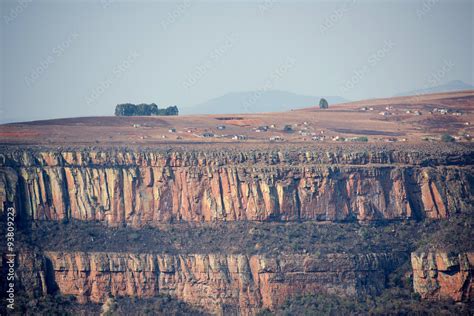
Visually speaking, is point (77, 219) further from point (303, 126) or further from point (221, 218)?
point (303, 126)

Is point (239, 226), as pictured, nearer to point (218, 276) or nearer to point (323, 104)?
point (218, 276)

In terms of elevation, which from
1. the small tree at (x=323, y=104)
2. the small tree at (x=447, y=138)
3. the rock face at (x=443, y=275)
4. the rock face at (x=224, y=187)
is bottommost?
the rock face at (x=443, y=275)

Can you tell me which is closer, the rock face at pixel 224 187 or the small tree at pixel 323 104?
the rock face at pixel 224 187

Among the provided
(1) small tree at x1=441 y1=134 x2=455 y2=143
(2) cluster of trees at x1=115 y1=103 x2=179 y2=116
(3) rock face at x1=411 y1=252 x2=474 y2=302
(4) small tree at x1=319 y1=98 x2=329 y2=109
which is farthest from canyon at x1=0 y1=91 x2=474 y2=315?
(4) small tree at x1=319 y1=98 x2=329 y2=109

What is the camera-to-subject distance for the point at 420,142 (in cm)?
8625

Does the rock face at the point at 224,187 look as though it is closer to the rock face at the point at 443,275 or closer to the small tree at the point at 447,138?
the rock face at the point at 443,275

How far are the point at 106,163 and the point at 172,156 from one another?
17.2 ft

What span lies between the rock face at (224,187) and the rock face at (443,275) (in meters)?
6.28

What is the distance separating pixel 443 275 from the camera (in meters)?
70.1

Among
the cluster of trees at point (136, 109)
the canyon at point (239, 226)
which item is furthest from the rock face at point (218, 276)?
the cluster of trees at point (136, 109)

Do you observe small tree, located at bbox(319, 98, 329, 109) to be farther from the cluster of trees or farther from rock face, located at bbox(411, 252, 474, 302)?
rock face, located at bbox(411, 252, 474, 302)

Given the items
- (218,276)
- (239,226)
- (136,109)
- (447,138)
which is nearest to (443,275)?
(239,226)

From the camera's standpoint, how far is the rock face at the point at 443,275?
69.4 m

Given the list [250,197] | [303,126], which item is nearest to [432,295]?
[250,197]
